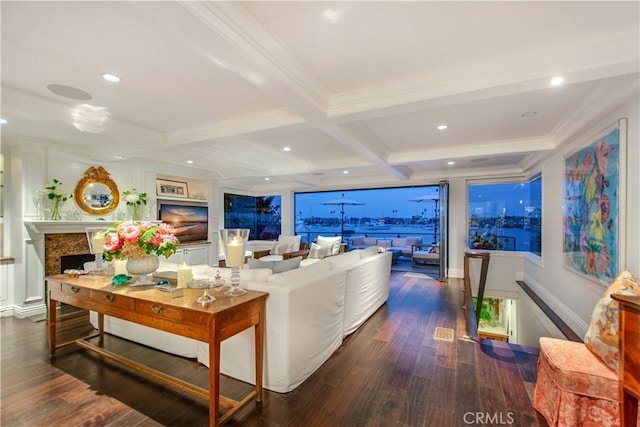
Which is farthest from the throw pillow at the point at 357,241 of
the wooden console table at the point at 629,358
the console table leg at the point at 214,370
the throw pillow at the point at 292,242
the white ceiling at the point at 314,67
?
the wooden console table at the point at 629,358

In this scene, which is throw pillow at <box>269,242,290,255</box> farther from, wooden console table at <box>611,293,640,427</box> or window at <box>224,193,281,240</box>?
wooden console table at <box>611,293,640,427</box>

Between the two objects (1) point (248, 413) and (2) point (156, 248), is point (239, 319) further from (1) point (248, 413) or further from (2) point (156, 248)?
(2) point (156, 248)

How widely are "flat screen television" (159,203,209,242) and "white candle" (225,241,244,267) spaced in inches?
181

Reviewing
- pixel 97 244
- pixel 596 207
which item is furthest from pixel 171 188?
pixel 596 207

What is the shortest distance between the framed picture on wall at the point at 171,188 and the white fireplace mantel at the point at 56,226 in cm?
158

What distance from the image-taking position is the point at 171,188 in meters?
6.39

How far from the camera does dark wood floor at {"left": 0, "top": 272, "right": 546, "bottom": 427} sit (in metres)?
1.93

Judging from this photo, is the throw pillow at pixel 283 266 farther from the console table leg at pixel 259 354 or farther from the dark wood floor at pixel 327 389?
the dark wood floor at pixel 327 389

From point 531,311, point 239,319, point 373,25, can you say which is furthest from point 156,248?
point 531,311

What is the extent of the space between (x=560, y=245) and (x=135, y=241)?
4893 mm

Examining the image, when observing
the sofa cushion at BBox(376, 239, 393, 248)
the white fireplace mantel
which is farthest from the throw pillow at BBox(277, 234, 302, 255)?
the white fireplace mantel

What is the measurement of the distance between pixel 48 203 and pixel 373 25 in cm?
502

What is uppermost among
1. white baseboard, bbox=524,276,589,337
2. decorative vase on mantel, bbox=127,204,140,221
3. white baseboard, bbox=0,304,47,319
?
decorative vase on mantel, bbox=127,204,140,221

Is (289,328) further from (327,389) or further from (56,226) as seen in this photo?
(56,226)
